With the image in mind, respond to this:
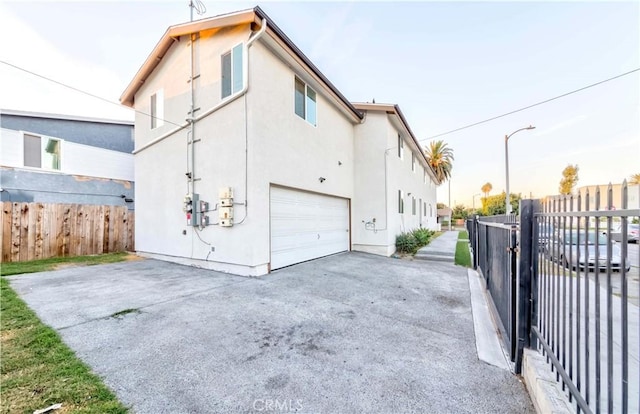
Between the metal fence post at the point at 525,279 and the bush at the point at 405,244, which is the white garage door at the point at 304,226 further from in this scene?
the metal fence post at the point at 525,279

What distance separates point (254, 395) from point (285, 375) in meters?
0.37

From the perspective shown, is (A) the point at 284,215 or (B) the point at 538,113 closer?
(A) the point at 284,215

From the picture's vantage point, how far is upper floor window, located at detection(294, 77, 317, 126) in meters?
8.05

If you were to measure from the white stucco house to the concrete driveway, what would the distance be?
6.26ft

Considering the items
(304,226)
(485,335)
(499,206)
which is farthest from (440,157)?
(485,335)

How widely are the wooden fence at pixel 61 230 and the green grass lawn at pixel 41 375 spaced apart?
276 inches

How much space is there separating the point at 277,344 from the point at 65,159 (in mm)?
14191

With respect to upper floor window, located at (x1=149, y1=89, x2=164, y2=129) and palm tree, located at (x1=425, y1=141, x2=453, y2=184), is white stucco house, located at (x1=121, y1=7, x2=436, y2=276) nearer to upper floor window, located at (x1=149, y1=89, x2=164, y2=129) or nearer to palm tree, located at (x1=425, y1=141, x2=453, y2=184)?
upper floor window, located at (x1=149, y1=89, x2=164, y2=129)

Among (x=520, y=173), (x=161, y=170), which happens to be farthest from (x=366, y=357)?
(x=520, y=173)

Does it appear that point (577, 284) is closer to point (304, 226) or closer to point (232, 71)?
point (304, 226)

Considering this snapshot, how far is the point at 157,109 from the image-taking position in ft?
30.2

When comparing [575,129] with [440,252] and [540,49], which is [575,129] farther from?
[440,252]

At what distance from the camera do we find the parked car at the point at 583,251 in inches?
58.0

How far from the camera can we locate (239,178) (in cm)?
645
